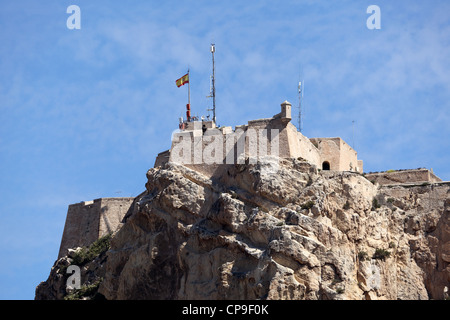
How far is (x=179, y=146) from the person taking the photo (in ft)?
254

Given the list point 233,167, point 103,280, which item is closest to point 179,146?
point 233,167

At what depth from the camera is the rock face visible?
67.9 metres

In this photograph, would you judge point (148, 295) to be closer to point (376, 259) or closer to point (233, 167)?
point (233, 167)

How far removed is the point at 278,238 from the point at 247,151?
832cm

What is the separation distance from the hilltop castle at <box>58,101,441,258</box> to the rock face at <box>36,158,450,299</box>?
117 cm

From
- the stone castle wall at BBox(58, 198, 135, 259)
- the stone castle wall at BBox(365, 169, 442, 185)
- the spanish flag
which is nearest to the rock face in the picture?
the stone castle wall at BBox(365, 169, 442, 185)

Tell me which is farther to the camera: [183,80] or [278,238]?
[183,80]

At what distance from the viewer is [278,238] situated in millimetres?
68062

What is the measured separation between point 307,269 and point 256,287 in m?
3.27

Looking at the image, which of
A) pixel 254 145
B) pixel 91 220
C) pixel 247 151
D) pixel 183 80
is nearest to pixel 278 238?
pixel 247 151

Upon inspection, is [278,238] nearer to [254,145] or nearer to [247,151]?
[247,151]
